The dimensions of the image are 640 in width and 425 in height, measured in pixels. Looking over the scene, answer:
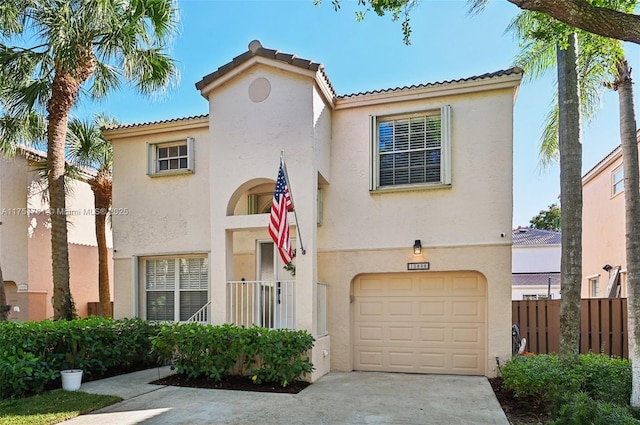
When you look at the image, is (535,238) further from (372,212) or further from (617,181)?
(372,212)

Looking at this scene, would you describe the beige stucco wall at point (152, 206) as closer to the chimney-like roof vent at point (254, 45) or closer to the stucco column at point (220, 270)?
the stucco column at point (220, 270)

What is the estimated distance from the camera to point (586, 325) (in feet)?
34.3

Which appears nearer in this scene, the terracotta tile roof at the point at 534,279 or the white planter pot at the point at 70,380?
the white planter pot at the point at 70,380

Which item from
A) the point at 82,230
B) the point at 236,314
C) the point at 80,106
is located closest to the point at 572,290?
the point at 236,314

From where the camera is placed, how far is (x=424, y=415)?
666 centimetres

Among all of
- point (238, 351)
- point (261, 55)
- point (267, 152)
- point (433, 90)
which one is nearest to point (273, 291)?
point (238, 351)

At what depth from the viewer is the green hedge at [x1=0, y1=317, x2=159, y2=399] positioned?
7688mm

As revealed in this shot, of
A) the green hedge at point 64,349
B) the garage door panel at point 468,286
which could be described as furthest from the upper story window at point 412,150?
the green hedge at point 64,349

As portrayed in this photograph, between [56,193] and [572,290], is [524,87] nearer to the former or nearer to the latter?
[572,290]

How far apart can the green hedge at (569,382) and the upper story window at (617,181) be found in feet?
29.2

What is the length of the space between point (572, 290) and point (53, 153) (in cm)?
1151

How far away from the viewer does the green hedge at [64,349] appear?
25.2 ft

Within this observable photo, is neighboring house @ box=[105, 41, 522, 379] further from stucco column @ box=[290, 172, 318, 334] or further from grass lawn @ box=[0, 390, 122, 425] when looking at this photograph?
grass lawn @ box=[0, 390, 122, 425]

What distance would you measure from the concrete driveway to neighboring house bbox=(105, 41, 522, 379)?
3.44 feet
